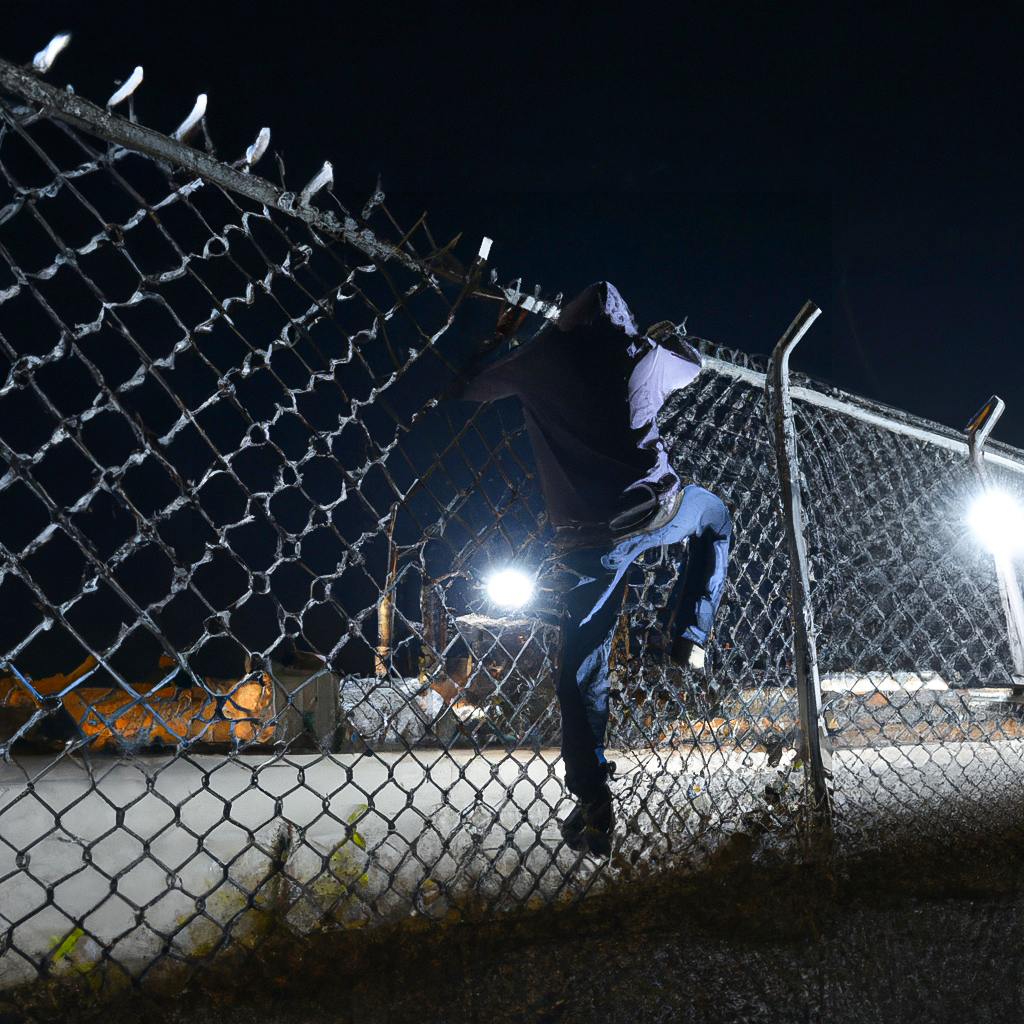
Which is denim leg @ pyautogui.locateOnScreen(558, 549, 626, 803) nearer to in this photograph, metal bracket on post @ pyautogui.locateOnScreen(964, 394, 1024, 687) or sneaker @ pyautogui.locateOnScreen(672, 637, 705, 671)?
sneaker @ pyautogui.locateOnScreen(672, 637, 705, 671)

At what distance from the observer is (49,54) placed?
141 cm

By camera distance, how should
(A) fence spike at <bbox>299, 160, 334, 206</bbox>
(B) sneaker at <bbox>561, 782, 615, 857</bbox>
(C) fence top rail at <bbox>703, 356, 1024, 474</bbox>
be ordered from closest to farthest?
1. (A) fence spike at <bbox>299, 160, 334, 206</bbox>
2. (B) sneaker at <bbox>561, 782, 615, 857</bbox>
3. (C) fence top rail at <bbox>703, 356, 1024, 474</bbox>

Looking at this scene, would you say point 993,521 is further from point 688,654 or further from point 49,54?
point 49,54

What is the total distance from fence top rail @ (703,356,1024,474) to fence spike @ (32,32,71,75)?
82.7 inches

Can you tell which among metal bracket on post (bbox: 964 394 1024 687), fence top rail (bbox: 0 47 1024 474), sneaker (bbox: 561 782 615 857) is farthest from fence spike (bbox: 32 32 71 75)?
metal bracket on post (bbox: 964 394 1024 687)

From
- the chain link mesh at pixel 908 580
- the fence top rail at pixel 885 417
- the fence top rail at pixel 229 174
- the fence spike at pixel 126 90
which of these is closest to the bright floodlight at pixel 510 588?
the fence top rail at pixel 229 174

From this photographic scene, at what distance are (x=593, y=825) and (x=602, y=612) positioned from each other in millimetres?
645

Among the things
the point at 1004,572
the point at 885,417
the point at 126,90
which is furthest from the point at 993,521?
the point at 126,90

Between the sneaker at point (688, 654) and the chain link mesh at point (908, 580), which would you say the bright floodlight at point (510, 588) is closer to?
the sneaker at point (688, 654)

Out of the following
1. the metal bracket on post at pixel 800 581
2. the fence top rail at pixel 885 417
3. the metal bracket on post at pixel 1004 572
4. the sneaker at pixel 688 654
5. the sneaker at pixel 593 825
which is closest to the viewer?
the sneaker at pixel 593 825

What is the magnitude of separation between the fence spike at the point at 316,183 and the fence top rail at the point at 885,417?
4.92 feet

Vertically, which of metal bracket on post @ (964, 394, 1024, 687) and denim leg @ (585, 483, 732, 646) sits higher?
metal bracket on post @ (964, 394, 1024, 687)

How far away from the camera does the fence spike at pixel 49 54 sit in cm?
139

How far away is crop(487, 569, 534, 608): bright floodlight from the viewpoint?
240 cm
